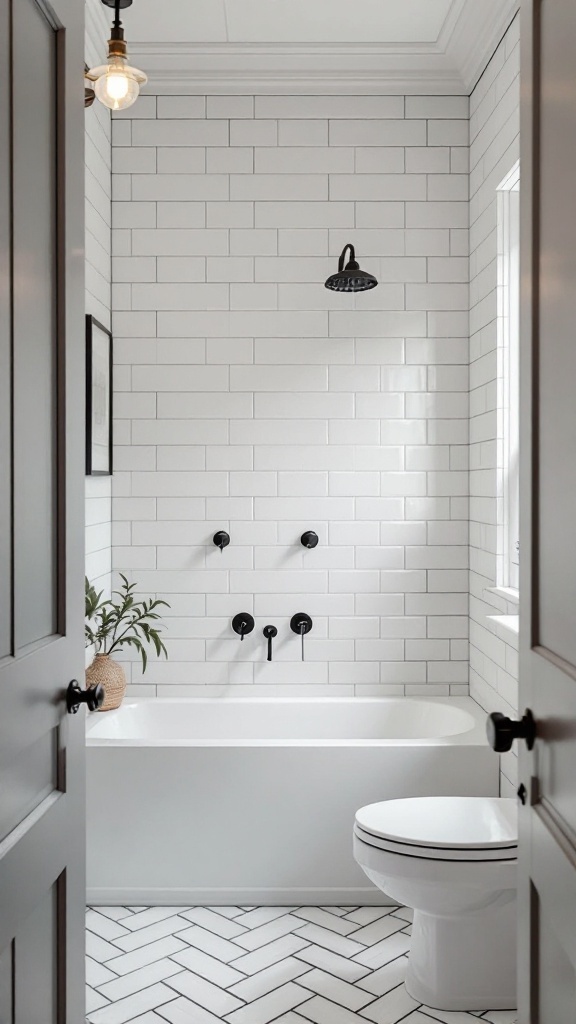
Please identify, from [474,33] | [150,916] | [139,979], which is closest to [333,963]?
[139,979]

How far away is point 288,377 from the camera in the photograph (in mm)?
3691

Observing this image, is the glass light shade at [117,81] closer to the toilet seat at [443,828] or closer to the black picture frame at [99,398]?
the black picture frame at [99,398]

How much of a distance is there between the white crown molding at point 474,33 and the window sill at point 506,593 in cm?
200

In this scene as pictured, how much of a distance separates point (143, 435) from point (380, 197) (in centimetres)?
146

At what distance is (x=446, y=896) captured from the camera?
2.25 meters

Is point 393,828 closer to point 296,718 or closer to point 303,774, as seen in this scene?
point 303,774

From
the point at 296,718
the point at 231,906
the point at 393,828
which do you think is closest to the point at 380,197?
the point at 296,718

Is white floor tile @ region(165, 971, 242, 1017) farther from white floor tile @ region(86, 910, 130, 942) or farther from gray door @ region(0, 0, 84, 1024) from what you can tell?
gray door @ region(0, 0, 84, 1024)

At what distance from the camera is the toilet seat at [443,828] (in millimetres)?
2221

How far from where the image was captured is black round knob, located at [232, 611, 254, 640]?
366 cm

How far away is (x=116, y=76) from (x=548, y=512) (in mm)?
1621

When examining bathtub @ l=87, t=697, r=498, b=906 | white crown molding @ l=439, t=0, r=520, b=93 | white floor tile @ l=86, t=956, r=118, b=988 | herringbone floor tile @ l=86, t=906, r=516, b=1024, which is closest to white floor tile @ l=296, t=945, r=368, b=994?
herringbone floor tile @ l=86, t=906, r=516, b=1024

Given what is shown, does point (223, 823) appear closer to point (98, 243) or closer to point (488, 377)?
point (488, 377)

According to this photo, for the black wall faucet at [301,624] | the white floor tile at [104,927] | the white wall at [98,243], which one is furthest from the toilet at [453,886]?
the white wall at [98,243]
